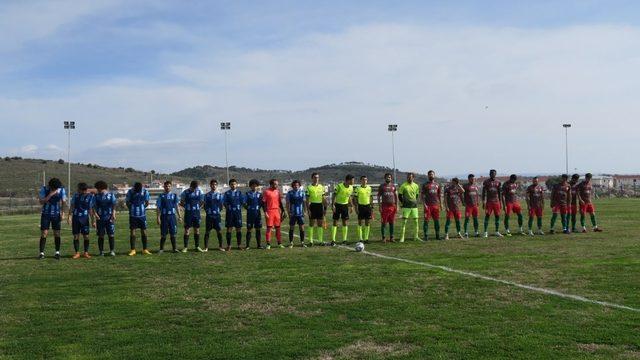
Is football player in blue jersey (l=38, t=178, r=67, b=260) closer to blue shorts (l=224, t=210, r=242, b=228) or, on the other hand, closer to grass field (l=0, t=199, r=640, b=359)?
grass field (l=0, t=199, r=640, b=359)

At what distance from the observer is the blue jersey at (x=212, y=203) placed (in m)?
18.4

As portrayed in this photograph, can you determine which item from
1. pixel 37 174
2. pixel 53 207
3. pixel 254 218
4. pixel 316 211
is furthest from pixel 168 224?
pixel 37 174

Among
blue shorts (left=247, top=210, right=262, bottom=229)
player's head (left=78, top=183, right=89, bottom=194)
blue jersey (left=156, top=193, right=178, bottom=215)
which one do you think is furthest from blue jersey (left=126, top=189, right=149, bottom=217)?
blue shorts (left=247, top=210, right=262, bottom=229)

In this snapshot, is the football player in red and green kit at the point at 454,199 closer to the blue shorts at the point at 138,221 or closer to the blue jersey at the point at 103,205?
the blue shorts at the point at 138,221

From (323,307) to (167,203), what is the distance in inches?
384

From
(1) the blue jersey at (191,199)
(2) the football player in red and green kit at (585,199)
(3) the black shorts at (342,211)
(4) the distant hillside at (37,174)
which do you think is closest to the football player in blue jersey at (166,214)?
(1) the blue jersey at (191,199)

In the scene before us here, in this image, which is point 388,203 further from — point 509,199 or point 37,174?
point 37,174

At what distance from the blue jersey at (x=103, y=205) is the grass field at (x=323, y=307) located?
5.25 feet

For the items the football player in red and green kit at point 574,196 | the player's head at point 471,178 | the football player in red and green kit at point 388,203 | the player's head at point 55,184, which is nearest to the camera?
the player's head at point 55,184

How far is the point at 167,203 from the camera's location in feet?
58.7

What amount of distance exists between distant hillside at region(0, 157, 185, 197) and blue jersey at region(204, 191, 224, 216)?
63460 millimetres

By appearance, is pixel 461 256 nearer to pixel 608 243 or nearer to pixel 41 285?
pixel 608 243

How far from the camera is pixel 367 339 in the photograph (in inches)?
291

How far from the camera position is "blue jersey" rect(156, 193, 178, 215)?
1786 cm
